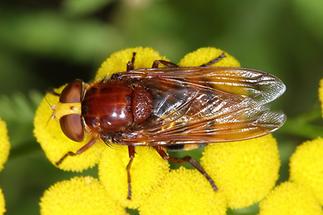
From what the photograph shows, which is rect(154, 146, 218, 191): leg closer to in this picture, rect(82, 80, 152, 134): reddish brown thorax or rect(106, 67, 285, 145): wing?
rect(106, 67, 285, 145): wing

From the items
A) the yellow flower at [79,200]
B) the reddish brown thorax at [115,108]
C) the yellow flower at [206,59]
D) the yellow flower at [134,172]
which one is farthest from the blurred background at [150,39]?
the reddish brown thorax at [115,108]

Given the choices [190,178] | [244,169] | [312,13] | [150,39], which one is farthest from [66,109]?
[312,13]

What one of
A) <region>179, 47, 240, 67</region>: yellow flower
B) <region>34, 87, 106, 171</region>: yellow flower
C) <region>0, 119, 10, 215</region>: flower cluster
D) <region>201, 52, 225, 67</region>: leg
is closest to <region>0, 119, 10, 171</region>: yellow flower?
<region>0, 119, 10, 215</region>: flower cluster

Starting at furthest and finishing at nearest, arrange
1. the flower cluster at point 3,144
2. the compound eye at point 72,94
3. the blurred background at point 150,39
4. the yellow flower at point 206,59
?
the blurred background at point 150,39, the yellow flower at point 206,59, the flower cluster at point 3,144, the compound eye at point 72,94

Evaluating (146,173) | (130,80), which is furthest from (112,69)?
(146,173)

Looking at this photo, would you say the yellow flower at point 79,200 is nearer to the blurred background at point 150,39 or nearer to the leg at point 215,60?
the leg at point 215,60

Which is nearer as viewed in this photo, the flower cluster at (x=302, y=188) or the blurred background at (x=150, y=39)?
the flower cluster at (x=302, y=188)
